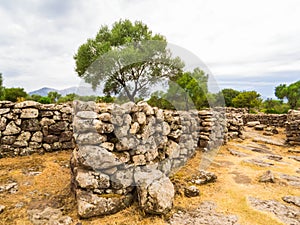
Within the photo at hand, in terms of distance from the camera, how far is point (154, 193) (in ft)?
12.8

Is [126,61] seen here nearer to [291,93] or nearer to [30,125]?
[30,125]

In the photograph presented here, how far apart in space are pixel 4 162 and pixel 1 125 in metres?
1.23

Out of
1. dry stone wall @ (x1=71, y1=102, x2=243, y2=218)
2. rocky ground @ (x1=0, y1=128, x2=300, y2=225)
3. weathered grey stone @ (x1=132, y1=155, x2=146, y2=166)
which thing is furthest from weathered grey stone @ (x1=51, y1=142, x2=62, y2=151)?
weathered grey stone @ (x1=132, y1=155, x2=146, y2=166)

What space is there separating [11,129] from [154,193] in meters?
5.60

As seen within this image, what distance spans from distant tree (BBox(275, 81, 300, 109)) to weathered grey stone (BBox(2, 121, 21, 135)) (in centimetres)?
4068

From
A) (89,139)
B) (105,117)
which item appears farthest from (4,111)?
(105,117)

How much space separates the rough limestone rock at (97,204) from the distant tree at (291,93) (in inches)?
1573

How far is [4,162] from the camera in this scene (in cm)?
620

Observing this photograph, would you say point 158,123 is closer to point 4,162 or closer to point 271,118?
point 4,162

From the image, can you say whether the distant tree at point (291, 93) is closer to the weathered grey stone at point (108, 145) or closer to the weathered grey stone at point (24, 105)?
the weathered grey stone at point (108, 145)

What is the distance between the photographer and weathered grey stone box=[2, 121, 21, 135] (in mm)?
6574

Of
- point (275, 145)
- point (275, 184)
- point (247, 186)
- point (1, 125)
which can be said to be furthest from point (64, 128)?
point (275, 145)

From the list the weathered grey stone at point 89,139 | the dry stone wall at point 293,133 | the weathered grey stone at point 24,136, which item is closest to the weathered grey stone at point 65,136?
the weathered grey stone at point 24,136

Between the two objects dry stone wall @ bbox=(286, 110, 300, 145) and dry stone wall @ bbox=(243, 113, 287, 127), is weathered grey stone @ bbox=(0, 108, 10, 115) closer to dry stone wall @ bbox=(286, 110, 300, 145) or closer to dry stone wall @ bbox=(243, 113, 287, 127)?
dry stone wall @ bbox=(286, 110, 300, 145)
